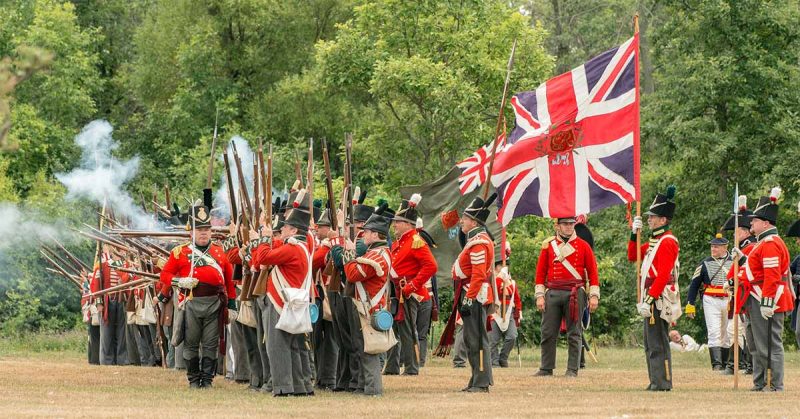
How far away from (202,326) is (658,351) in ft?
16.6

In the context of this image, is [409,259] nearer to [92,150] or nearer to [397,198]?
[397,198]

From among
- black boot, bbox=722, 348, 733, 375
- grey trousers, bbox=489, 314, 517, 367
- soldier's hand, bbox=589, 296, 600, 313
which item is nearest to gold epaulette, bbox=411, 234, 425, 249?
soldier's hand, bbox=589, 296, 600, 313

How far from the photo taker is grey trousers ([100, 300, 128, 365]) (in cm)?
2252

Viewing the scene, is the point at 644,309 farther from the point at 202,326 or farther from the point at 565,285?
the point at 202,326

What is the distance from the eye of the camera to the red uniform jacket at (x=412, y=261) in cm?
1550


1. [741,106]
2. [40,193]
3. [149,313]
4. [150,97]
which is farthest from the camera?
[150,97]

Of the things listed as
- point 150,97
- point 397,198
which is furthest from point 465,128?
point 150,97

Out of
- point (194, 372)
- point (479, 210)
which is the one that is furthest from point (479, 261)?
point (194, 372)

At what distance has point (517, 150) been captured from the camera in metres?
16.4

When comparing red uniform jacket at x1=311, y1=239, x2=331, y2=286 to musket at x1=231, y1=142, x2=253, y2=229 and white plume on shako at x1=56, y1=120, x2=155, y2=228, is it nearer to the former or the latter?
musket at x1=231, y1=142, x2=253, y2=229

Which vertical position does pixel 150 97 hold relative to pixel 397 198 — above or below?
above

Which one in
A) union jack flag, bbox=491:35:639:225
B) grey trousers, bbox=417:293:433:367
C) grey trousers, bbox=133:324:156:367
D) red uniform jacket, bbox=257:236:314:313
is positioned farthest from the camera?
grey trousers, bbox=133:324:156:367

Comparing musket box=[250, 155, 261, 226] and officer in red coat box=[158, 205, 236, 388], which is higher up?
musket box=[250, 155, 261, 226]

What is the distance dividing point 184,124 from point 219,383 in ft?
78.9
